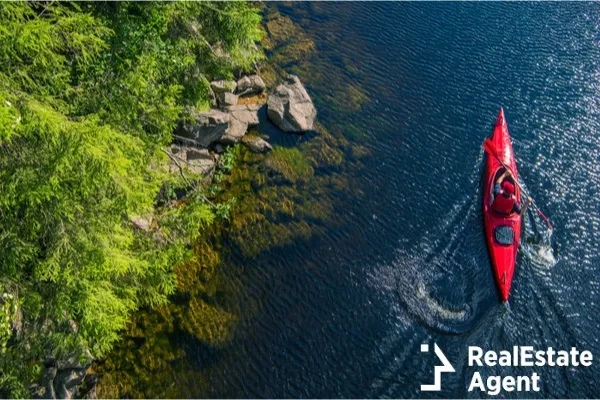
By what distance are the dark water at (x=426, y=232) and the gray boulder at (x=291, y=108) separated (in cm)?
65

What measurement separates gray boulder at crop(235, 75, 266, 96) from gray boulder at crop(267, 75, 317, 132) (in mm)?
678

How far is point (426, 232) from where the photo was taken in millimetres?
15938

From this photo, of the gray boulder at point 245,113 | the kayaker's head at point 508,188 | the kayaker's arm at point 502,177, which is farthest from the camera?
the gray boulder at point 245,113

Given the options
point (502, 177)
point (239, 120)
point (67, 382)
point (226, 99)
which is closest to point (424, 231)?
point (502, 177)

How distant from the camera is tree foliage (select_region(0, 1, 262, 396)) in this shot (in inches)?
356

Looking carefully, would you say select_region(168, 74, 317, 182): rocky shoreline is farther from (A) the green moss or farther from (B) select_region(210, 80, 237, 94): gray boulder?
(A) the green moss

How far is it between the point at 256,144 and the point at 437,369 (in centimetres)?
885

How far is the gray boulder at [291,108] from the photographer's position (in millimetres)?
17984

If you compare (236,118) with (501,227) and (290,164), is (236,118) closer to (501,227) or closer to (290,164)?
(290,164)

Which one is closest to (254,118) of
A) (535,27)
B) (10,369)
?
(10,369)

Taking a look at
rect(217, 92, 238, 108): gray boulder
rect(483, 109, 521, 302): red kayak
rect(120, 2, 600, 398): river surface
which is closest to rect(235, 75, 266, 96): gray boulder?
rect(217, 92, 238, 108): gray boulder

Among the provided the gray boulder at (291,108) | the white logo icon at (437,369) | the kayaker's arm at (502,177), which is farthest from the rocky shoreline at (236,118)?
the white logo icon at (437,369)

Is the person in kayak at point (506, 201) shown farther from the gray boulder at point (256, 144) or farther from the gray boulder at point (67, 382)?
the gray boulder at point (67, 382)

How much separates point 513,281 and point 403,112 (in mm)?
7309
